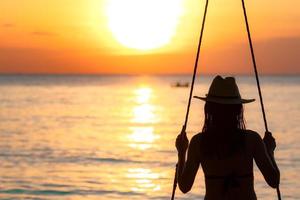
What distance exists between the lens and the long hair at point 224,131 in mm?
4695

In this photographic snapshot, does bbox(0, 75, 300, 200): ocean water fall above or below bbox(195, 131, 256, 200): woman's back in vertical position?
above

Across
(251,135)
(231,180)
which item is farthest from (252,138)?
(231,180)

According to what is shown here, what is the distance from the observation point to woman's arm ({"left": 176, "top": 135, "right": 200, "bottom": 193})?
15.5ft

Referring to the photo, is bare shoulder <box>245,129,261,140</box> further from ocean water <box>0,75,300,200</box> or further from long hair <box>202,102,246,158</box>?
ocean water <box>0,75,300,200</box>

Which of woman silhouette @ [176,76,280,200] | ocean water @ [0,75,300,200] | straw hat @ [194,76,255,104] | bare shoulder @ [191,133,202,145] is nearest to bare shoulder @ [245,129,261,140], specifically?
woman silhouette @ [176,76,280,200]

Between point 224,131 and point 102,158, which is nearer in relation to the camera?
point 224,131

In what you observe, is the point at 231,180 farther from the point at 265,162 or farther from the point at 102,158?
the point at 102,158

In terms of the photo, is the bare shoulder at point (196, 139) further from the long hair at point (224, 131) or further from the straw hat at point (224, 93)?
the straw hat at point (224, 93)

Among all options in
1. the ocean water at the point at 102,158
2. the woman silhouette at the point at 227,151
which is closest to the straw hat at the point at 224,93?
the woman silhouette at the point at 227,151

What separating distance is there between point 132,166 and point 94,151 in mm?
4682

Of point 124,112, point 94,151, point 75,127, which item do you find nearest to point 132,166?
point 94,151

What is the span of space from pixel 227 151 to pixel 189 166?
0.91ft

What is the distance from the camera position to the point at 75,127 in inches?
1674

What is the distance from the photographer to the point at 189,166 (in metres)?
4.78
